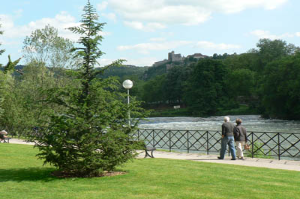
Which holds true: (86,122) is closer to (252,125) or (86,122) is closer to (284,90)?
(252,125)

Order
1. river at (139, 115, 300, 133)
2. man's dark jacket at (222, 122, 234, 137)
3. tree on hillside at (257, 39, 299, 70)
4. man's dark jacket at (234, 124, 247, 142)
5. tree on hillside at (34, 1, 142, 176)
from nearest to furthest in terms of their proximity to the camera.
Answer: tree on hillside at (34, 1, 142, 176) < man's dark jacket at (222, 122, 234, 137) < man's dark jacket at (234, 124, 247, 142) < river at (139, 115, 300, 133) < tree on hillside at (257, 39, 299, 70)

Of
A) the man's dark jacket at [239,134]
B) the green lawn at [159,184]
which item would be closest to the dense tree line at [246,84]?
the man's dark jacket at [239,134]

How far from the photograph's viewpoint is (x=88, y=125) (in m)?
7.73

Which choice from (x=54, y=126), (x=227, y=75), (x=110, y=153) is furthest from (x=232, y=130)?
(x=227, y=75)

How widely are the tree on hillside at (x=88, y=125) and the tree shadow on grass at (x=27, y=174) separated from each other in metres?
0.45

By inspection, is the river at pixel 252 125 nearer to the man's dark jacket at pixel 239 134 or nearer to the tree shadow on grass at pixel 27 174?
the man's dark jacket at pixel 239 134

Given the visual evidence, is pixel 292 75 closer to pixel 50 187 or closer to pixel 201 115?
pixel 201 115

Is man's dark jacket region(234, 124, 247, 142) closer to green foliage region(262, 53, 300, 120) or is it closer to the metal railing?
the metal railing

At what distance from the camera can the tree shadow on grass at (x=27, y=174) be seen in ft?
26.0

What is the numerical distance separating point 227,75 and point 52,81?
163 ft

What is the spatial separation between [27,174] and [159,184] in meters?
3.69

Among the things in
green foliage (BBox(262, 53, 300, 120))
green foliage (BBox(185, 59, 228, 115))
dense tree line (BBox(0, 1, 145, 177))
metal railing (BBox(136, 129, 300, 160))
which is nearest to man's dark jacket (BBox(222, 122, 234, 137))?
metal railing (BBox(136, 129, 300, 160))

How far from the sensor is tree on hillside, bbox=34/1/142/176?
7789 millimetres

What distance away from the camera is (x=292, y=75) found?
5000 centimetres
